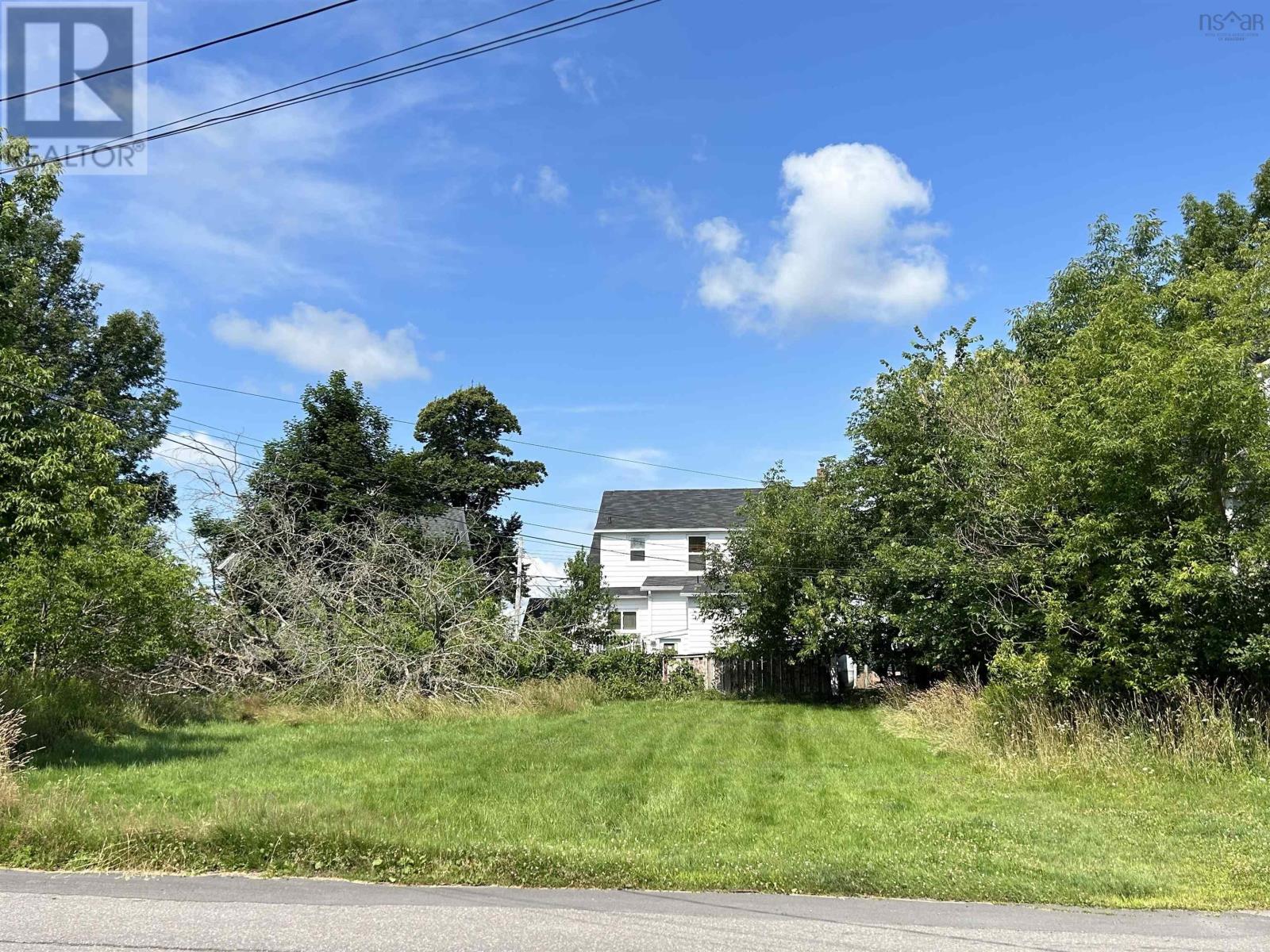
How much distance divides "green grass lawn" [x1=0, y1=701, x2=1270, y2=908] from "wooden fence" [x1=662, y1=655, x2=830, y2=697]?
464 inches

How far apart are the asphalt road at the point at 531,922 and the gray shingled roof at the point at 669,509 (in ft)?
100

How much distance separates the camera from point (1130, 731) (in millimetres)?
10047

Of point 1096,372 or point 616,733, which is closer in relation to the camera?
point 1096,372

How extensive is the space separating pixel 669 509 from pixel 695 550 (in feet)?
8.78

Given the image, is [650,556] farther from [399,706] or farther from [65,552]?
[65,552]

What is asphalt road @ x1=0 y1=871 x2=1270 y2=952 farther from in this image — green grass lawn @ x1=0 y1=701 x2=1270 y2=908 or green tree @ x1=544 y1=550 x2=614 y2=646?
green tree @ x1=544 y1=550 x2=614 y2=646

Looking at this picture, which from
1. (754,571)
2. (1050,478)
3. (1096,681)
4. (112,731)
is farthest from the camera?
(754,571)

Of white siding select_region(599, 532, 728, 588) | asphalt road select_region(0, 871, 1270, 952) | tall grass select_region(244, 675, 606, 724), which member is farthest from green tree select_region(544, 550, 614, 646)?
asphalt road select_region(0, 871, 1270, 952)

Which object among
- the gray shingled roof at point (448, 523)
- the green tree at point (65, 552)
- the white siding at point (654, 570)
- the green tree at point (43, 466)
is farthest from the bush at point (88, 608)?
the white siding at point (654, 570)

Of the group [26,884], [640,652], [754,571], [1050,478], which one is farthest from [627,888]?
[640,652]

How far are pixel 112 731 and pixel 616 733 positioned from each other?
25.9 ft

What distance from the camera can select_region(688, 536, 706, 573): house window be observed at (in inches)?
1443

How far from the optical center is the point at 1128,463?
A: 1059 cm

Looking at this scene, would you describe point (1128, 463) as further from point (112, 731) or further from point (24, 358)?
point (112, 731)
